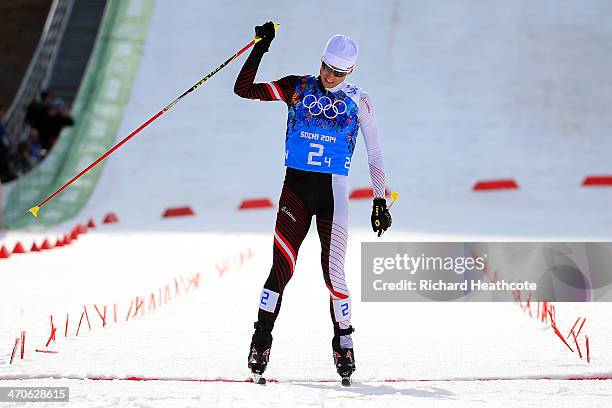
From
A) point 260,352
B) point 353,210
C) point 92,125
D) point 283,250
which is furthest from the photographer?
point 92,125

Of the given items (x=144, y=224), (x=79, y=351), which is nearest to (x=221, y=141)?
(x=144, y=224)

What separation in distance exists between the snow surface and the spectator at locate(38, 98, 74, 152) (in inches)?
34.5

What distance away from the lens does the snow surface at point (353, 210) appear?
5184 millimetres

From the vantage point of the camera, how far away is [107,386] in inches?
190

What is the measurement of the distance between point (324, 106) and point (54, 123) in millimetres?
11981

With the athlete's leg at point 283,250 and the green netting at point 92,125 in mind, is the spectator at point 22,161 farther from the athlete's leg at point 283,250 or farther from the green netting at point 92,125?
the athlete's leg at point 283,250

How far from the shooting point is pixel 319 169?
5.29m

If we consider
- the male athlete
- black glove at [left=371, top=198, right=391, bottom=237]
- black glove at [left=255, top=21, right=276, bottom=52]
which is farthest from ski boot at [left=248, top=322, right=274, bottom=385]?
black glove at [left=255, top=21, right=276, bottom=52]

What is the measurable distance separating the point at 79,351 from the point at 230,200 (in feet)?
30.3

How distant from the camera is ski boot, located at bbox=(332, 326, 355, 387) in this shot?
5039mm

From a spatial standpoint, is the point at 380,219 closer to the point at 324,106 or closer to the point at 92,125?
the point at 324,106

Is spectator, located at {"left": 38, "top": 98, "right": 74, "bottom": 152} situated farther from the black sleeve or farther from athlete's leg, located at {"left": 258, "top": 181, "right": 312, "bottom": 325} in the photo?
athlete's leg, located at {"left": 258, "top": 181, "right": 312, "bottom": 325}

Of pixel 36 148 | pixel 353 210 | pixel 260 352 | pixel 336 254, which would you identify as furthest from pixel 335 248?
pixel 36 148

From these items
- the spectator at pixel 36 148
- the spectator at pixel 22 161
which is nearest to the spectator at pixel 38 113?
the spectator at pixel 36 148
